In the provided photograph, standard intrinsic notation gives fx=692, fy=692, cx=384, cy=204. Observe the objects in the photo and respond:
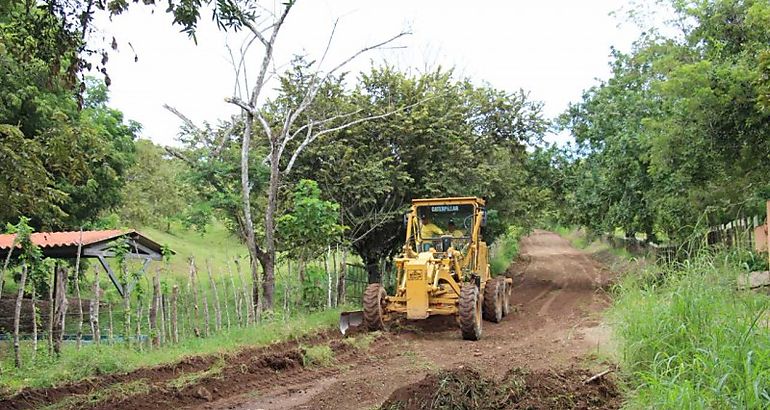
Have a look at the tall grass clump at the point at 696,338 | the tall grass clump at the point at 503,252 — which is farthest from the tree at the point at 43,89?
the tall grass clump at the point at 503,252

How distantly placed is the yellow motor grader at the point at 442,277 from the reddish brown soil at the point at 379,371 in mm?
471

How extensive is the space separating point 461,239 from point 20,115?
31.4ft

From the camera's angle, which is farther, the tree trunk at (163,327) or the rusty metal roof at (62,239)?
the rusty metal roof at (62,239)

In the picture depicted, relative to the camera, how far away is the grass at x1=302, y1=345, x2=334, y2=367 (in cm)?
987

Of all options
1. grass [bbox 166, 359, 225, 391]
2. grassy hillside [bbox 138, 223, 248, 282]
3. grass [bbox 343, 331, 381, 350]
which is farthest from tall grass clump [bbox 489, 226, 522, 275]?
grass [bbox 166, 359, 225, 391]

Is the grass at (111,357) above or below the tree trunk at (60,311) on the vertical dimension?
below

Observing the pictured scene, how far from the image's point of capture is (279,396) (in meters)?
8.00

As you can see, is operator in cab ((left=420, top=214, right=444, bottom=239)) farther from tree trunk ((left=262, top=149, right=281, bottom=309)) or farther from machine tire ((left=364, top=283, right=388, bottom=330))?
tree trunk ((left=262, top=149, right=281, bottom=309))

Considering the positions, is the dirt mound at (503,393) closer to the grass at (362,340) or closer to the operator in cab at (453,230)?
the grass at (362,340)

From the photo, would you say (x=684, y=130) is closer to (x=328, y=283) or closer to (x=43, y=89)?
(x=328, y=283)

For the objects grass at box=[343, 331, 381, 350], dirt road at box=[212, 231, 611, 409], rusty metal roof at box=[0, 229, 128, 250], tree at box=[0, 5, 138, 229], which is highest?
tree at box=[0, 5, 138, 229]

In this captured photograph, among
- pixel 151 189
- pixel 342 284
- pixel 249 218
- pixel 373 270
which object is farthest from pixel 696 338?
pixel 151 189

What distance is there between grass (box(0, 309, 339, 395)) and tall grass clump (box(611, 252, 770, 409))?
5.95m

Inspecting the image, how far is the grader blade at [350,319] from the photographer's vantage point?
43.5 ft
